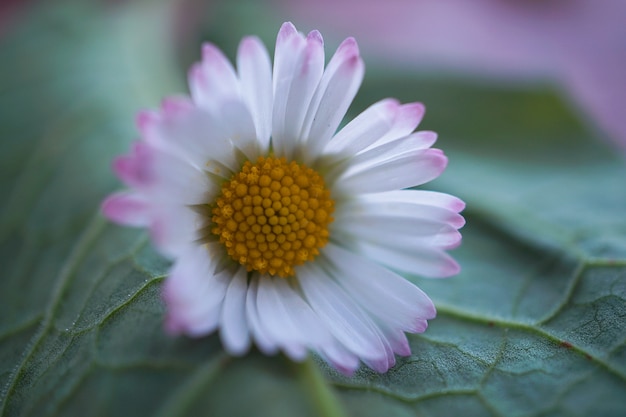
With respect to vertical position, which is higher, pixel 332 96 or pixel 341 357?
Result: pixel 332 96

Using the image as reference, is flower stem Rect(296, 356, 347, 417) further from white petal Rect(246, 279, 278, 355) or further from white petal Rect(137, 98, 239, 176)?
white petal Rect(137, 98, 239, 176)

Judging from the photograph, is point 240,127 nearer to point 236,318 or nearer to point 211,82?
point 211,82

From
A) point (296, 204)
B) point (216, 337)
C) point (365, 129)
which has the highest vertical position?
point (365, 129)

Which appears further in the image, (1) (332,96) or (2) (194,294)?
(1) (332,96)

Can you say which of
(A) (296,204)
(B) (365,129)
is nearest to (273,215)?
(A) (296,204)

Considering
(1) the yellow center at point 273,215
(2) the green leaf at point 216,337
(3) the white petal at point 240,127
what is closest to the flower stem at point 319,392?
(2) the green leaf at point 216,337
